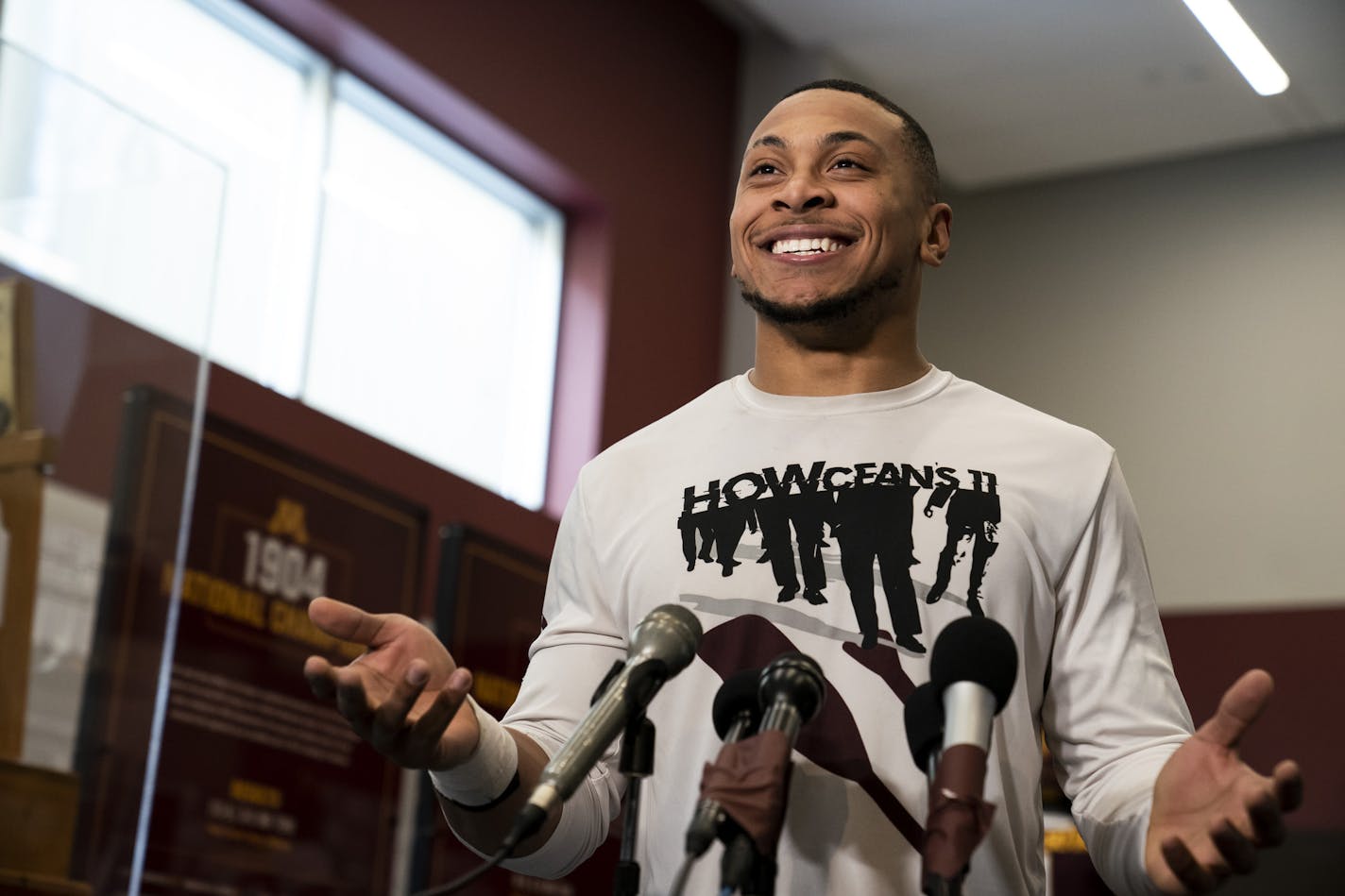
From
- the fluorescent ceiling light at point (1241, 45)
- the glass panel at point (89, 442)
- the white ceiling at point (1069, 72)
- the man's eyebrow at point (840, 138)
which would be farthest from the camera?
the white ceiling at point (1069, 72)

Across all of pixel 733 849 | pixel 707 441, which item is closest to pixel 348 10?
pixel 707 441

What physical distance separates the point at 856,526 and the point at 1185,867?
1.55 feet

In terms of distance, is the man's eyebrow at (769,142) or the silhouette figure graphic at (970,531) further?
the man's eyebrow at (769,142)

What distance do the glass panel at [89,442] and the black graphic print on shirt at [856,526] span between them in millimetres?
1358

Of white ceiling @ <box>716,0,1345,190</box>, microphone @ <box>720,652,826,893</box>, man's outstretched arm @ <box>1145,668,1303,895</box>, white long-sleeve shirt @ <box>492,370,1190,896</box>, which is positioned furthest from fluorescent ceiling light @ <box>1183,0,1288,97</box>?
microphone @ <box>720,652,826,893</box>

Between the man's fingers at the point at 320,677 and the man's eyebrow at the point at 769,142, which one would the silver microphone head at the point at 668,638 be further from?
the man's eyebrow at the point at 769,142

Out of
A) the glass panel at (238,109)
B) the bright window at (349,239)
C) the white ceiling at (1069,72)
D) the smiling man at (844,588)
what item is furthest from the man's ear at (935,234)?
the white ceiling at (1069,72)

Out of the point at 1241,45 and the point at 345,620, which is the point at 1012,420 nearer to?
the point at 345,620

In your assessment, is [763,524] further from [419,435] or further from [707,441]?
[419,435]

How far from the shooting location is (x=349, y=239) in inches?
197

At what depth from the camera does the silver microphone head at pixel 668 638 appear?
4.17 feet

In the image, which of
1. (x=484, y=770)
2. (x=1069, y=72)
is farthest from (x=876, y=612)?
(x=1069, y=72)

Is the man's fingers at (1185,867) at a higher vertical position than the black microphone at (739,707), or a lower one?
lower

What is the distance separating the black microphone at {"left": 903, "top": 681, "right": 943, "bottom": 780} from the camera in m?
1.29
